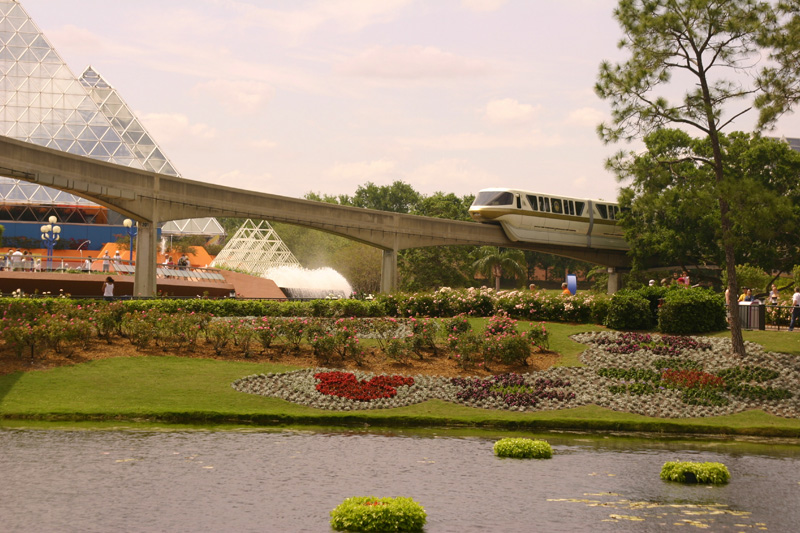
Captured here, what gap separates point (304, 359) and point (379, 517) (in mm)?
14720

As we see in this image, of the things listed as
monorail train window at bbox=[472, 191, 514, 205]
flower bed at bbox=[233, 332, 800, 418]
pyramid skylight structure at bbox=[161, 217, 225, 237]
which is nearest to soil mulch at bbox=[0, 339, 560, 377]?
flower bed at bbox=[233, 332, 800, 418]

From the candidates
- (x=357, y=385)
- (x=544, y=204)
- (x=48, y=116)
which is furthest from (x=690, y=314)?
Answer: (x=48, y=116)

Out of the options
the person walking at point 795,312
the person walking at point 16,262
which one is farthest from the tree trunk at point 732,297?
the person walking at point 16,262

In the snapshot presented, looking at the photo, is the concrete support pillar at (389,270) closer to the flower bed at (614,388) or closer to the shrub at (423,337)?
the shrub at (423,337)

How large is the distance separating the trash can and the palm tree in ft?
130

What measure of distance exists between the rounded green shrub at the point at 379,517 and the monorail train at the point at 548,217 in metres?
45.6

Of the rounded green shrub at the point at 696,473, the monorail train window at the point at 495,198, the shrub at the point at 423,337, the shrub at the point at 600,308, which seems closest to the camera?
the rounded green shrub at the point at 696,473

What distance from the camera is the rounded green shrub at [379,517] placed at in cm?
1050

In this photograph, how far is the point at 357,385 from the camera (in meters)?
21.9

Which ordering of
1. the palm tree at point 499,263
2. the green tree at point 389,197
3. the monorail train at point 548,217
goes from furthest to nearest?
the green tree at point 389,197
the palm tree at point 499,263
the monorail train at point 548,217

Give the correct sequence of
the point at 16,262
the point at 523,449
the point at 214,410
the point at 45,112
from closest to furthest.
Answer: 1. the point at 523,449
2. the point at 214,410
3. the point at 16,262
4. the point at 45,112

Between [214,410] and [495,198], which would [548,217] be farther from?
[214,410]

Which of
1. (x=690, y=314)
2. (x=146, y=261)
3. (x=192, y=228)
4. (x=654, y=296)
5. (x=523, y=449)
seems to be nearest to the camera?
(x=523, y=449)

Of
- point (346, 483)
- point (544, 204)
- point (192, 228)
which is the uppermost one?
point (544, 204)
